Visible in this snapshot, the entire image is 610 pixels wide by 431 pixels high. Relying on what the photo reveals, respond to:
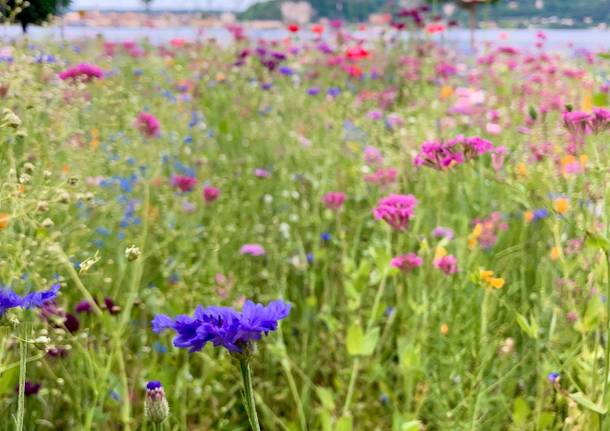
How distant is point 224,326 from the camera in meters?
0.73

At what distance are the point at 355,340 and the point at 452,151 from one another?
42 cm

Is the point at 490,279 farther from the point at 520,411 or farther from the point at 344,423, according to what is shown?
the point at 344,423

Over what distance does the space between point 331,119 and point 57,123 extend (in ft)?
6.23

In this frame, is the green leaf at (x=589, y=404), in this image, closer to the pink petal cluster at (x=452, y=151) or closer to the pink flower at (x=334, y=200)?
the pink petal cluster at (x=452, y=151)

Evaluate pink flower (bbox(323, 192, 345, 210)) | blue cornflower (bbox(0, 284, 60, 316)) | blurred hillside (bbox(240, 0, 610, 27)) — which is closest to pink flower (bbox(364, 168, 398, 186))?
pink flower (bbox(323, 192, 345, 210))

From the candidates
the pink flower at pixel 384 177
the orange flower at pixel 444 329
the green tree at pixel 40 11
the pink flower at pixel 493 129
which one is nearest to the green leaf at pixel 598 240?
the orange flower at pixel 444 329

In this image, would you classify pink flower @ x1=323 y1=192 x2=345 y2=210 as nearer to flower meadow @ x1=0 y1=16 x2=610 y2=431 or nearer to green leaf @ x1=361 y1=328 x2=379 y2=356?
flower meadow @ x1=0 y1=16 x2=610 y2=431

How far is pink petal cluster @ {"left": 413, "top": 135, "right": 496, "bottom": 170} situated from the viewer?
1516mm

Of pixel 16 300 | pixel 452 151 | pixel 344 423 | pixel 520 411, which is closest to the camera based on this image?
pixel 16 300

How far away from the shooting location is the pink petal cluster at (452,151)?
59.7 inches

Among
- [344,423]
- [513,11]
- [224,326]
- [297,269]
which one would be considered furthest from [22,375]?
[513,11]

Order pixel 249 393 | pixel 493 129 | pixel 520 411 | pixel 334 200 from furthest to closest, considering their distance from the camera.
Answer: pixel 493 129
pixel 334 200
pixel 520 411
pixel 249 393

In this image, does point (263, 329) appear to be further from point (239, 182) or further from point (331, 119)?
point (331, 119)

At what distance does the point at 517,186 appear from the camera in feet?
4.32
